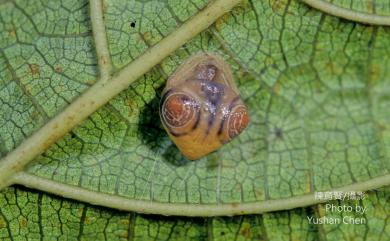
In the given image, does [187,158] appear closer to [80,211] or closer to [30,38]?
[80,211]

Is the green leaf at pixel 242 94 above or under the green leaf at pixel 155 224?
above

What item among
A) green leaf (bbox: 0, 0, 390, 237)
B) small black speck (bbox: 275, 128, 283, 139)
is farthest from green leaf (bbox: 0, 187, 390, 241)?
small black speck (bbox: 275, 128, 283, 139)

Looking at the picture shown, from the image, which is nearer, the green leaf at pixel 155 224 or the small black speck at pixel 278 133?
the green leaf at pixel 155 224

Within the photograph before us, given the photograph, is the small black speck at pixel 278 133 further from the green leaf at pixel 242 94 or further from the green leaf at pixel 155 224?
the green leaf at pixel 155 224

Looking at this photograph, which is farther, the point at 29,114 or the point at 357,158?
the point at 357,158

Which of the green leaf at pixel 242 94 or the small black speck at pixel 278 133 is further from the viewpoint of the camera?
the small black speck at pixel 278 133

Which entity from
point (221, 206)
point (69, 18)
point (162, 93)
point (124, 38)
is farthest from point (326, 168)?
point (69, 18)

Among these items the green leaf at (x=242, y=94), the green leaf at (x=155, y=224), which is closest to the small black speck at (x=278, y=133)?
the green leaf at (x=242, y=94)

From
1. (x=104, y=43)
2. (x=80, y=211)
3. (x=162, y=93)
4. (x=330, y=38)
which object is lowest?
(x=80, y=211)

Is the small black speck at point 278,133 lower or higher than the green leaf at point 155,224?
higher
